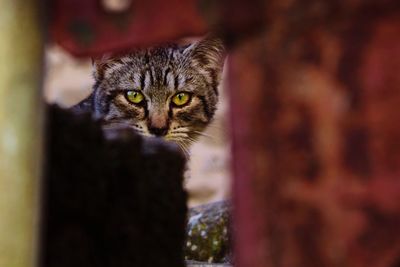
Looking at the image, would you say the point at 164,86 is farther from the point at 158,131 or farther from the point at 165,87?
the point at 158,131

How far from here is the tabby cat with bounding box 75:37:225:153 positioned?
81.9 inches

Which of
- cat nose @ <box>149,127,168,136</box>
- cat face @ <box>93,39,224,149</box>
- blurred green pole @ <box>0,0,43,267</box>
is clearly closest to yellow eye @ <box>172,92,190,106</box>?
cat face @ <box>93,39,224,149</box>

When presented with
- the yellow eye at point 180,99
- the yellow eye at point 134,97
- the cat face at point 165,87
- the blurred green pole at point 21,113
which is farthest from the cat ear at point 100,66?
the blurred green pole at point 21,113

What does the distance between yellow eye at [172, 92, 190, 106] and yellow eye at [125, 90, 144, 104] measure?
86 mm

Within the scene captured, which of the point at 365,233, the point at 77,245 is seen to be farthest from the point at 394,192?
the point at 77,245

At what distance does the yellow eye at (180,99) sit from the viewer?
2.10m

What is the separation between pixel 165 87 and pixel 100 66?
20cm

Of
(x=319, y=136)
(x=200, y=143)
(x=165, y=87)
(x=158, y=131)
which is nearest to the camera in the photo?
(x=319, y=136)

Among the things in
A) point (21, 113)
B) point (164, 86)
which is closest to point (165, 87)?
point (164, 86)

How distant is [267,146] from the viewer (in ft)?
1.29

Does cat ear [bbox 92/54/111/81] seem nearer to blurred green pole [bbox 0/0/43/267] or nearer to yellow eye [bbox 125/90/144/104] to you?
yellow eye [bbox 125/90/144/104]

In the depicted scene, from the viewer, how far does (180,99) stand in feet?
6.96

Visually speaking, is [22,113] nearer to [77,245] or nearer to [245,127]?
[245,127]

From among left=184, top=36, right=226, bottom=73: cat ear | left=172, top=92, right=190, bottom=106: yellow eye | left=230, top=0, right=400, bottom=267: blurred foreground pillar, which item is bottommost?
left=230, top=0, right=400, bottom=267: blurred foreground pillar
